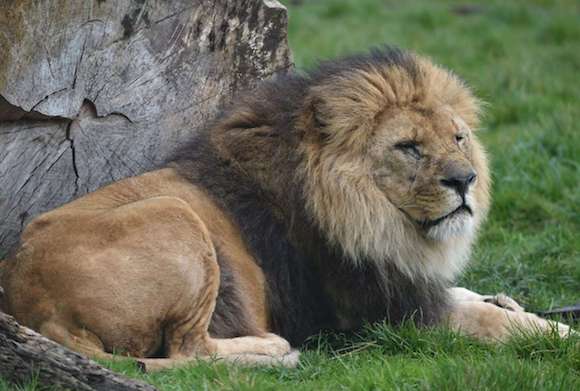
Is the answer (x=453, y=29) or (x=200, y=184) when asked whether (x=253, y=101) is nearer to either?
(x=200, y=184)

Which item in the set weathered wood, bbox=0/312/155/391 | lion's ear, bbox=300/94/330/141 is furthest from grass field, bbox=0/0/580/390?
lion's ear, bbox=300/94/330/141

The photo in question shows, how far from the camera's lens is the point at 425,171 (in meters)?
5.40

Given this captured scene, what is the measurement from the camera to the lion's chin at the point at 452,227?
541 cm

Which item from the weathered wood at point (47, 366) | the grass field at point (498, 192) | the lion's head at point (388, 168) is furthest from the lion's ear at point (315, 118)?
the weathered wood at point (47, 366)

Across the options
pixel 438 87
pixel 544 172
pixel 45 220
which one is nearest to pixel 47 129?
pixel 45 220

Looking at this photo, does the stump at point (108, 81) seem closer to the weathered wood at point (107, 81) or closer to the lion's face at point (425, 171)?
the weathered wood at point (107, 81)

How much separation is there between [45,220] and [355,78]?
1.54 m

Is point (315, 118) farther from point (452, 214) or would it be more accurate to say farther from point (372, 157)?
point (452, 214)

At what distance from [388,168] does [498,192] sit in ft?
8.67

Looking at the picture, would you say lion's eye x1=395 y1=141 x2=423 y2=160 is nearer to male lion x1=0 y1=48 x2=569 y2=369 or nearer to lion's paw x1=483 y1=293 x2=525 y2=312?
male lion x1=0 y1=48 x2=569 y2=369

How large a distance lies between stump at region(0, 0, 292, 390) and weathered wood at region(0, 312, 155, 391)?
1446 mm

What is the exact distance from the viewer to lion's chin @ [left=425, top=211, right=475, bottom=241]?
5410 millimetres

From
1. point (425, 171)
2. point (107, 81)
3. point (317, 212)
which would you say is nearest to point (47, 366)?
point (317, 212)

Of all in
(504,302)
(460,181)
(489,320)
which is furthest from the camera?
(504,302)
